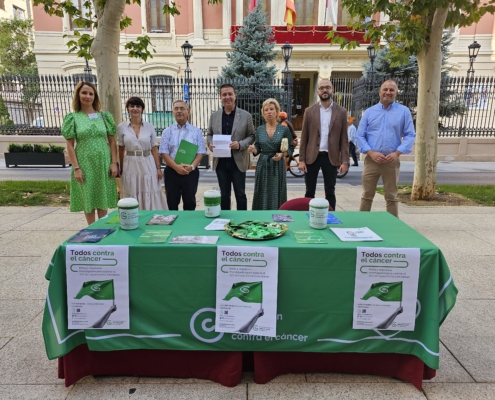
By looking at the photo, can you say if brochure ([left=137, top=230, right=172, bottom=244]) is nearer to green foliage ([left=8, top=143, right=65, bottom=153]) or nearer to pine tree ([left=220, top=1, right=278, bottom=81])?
green foliage ([left=8, top=143, right=65, bottom=153])

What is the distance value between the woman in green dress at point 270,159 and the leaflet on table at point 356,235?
2459 mm

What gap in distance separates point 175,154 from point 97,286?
2.56m

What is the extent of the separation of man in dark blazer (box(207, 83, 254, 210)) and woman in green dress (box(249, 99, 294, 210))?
6.4 inches

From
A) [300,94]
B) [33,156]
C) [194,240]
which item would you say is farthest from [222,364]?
[300,94]

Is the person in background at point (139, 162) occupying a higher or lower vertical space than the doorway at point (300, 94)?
lower

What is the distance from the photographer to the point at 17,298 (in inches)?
138

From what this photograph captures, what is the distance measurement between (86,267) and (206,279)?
732 millimetres

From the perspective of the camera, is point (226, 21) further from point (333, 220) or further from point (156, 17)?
point (333, 220)

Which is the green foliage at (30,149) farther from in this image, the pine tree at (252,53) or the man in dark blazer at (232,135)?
the man in dark blazer at (232,135)

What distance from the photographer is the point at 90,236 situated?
2.34 m

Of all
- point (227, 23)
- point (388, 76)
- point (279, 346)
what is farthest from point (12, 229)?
point (227, 23)

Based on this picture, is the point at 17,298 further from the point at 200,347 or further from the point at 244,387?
the point at 244,387

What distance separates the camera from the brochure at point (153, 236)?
88.5 inches

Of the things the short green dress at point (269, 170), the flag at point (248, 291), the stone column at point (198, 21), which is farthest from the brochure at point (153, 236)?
the stone column at point (198, 21)
